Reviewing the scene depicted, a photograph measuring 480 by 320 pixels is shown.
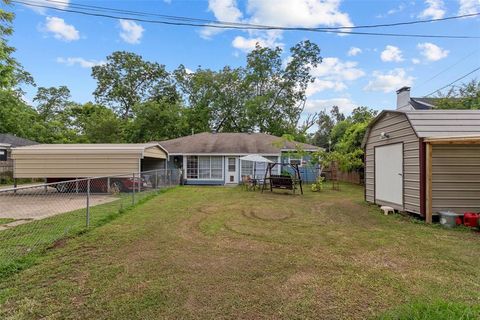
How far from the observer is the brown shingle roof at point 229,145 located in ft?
63.9

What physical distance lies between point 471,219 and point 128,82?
120 ft

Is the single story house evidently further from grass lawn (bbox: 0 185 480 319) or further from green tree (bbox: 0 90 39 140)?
green tree (bbox: 0 90 39 140)

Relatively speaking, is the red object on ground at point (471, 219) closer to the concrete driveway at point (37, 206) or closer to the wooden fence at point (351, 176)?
the concrete driveway at point (37, 206)

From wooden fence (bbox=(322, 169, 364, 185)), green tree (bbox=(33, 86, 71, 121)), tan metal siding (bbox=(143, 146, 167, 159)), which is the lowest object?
wooden fence (bbox=(322, 169, 364, 185))

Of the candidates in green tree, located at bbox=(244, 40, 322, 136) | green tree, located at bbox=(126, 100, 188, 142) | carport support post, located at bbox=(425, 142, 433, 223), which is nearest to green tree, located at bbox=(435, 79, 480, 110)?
green tree, located at bbox=(244, 40, 322, 136)

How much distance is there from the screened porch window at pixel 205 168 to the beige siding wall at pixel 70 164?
609cm

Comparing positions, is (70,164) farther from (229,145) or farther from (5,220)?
(229,145)

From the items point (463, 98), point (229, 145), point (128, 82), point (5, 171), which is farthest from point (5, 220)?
point (128, 82)

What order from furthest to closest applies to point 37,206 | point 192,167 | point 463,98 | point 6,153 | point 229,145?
point 6,153 < point 229,145 < point 463,98 < point 192,167 < point 37,206

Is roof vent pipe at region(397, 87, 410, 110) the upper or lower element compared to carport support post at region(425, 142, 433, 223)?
upper

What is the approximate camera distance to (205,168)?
19703mm

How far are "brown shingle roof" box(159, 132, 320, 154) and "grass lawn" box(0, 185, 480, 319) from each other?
41.2 feet

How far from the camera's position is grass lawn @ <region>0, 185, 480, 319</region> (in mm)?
3010

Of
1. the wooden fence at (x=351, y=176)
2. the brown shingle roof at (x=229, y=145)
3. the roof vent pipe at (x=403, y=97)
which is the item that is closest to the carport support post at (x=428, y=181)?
the brown shingle roof at (x=229, y=145)
